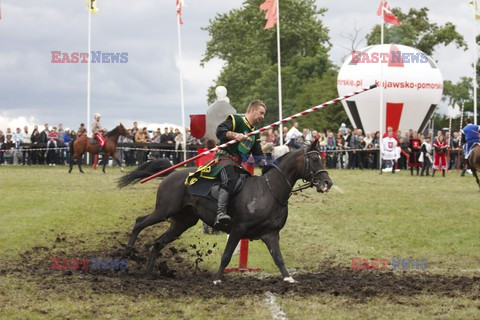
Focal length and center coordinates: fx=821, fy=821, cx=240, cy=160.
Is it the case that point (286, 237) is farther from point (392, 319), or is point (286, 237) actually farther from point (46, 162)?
A: point (46, 162)

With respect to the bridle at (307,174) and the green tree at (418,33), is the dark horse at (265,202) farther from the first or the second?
the green tree at (418,33)

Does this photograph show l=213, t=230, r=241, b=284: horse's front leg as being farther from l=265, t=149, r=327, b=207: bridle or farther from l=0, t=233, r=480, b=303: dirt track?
l=265, t=149, r=327, b=207: bridle

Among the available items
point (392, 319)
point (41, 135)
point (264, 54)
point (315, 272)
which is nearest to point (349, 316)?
point (392, 319)

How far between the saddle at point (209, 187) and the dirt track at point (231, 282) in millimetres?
1257

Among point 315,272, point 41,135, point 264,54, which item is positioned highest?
point 264,54

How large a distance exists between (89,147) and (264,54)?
4154 centimetres

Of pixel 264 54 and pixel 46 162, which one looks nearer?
pixel 46 162

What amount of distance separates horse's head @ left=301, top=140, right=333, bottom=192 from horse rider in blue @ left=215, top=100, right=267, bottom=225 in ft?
2.11

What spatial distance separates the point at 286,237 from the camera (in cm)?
1700

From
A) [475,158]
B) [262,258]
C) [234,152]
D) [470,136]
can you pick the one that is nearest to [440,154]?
[470,136]

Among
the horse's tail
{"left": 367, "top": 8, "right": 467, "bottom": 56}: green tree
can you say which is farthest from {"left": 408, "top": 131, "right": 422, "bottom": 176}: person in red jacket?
{"left": 367, "top": 8, "right": 467, "bottom": 56}: green tree

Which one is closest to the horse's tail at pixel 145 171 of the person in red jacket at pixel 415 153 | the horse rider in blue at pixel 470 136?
the horse rider in blue at pixel 470 136

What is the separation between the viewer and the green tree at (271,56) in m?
72.2

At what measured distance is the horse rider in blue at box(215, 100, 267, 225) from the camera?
11.7m
